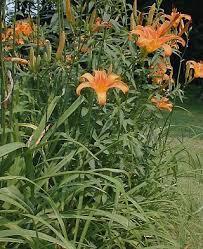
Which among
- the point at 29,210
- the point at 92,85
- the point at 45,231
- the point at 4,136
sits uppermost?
the point at 92,85

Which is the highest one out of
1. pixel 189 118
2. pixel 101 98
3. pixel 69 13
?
pixel 69 13

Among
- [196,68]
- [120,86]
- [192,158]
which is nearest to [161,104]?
[196,68]

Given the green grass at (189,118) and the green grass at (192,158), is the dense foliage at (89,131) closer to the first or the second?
the green grass at (192,158)

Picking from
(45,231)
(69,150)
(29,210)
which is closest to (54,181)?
(69,150)

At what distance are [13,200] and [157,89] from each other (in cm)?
144

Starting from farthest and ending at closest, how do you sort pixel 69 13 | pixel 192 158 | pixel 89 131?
pixel 192 158 → pixel 89 131 → pixel 69 13

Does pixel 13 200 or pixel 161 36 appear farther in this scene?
pixel 161 36

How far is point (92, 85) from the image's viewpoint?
2.21 metres

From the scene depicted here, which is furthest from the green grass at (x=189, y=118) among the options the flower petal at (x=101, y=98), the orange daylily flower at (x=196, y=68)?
the flower petal at (x=101, y=98)

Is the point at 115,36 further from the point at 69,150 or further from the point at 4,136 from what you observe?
the point at 4,136

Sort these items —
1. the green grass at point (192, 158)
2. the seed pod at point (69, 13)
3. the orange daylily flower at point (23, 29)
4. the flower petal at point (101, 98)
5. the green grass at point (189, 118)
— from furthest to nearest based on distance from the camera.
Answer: the green grass at point (189, 118) < the green grass at point (192, 158) < the orange daylily flower at point (23, 29) < the seed pod at point (69, 13) < the flower petal at point (101, 98)

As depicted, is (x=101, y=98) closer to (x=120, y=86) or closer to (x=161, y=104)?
(x=120, y=86)

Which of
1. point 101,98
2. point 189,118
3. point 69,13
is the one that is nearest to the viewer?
point 101,98

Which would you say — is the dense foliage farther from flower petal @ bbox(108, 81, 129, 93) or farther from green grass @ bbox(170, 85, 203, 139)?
green grass @ bbox(170, 85, 203, 139)
